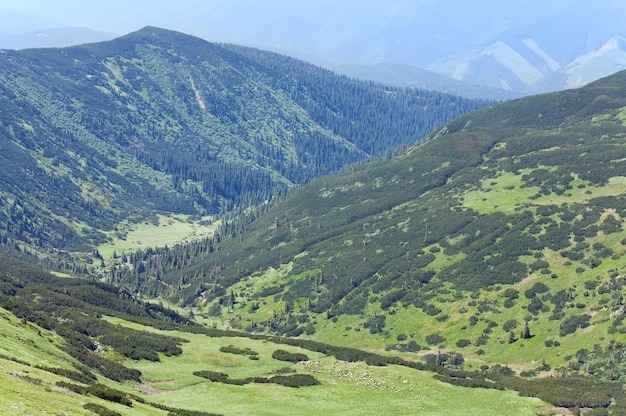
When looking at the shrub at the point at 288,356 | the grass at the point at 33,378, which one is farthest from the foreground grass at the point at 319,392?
the grass at the point at 33,378

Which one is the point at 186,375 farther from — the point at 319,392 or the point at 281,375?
the point at 319,392

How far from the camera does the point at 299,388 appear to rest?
97375 millimetres

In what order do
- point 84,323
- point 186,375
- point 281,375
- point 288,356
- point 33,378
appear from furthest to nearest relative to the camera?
point 288,356 < point 84,323 < point 281,375 < point 186,375 < point 33,378

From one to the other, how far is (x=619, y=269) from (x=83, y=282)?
11923cm

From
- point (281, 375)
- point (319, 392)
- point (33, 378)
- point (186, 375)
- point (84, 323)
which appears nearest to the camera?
point (33, 378)

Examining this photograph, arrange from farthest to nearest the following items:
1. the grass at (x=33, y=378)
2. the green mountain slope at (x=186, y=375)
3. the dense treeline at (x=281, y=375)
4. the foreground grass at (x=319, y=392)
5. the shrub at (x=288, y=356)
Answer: the shrub at (x=288, y=356)
the dense treeline at (x=281, y=375)
the foreground grass at (x=319, y=392)
the green mountain slope at (x=186, y=375)
the grass at (x=33, y=378)

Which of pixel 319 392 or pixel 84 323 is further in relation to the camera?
pixel 84 323

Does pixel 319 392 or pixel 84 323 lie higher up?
pixel 319 392

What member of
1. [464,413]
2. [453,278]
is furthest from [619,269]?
[464,413]

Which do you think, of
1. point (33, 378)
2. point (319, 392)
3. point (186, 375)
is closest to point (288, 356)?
Answer: point (186, 375)

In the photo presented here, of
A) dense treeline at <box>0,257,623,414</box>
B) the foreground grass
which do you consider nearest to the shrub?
dense treeline at <box>0,257,623,414</box>

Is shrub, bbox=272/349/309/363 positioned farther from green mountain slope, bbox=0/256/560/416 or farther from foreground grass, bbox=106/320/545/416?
foreground grass, bbox=106/320/545/416

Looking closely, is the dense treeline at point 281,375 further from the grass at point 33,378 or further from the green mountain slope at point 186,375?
the grass at point 33,378

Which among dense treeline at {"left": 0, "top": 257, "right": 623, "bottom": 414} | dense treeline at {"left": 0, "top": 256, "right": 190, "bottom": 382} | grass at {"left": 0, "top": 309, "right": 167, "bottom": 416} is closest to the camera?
grass at {"left": 0, "top": 309, "right": 167, "bottom": 416}
